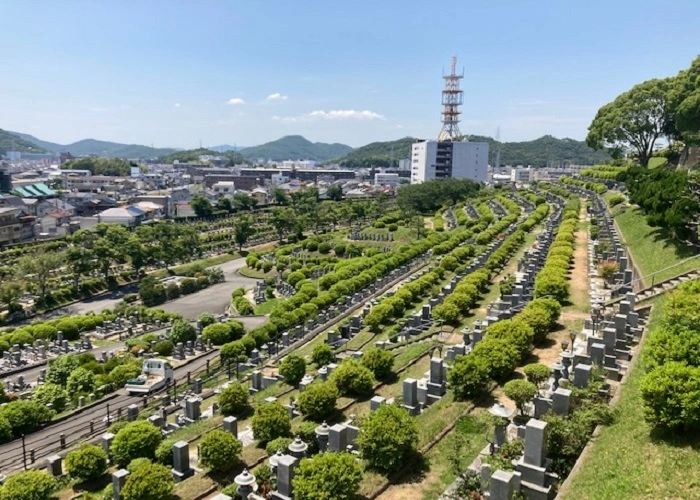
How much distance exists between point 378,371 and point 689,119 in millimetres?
34664

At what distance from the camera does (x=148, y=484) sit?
460 inches

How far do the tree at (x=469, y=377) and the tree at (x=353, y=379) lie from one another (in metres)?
3.04

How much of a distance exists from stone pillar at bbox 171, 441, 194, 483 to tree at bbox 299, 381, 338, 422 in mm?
3440

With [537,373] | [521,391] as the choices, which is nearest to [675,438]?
[521,391]

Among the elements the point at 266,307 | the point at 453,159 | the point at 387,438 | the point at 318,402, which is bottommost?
the point at 266,307

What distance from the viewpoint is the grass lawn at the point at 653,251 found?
22.9m

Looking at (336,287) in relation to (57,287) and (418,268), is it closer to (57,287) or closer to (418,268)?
(418,268)

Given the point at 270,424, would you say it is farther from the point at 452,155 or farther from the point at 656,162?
the point at 452,155

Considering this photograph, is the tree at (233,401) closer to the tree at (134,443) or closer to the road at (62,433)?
the tree at (134,443)

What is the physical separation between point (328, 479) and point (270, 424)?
437 cm

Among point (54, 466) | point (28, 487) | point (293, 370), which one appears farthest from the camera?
point (293, 370)

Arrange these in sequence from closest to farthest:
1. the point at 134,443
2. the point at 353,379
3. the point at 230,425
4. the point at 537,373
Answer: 1. the point at 537,373
2. the point at 134,443
3. the point at 230,425
4. the point at 353,379

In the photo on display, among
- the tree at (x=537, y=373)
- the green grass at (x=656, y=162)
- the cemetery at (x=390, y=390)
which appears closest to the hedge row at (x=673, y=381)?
the cemetery at (x=390, y=390)

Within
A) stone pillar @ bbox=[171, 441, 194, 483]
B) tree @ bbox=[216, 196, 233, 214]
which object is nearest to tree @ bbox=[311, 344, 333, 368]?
stone pillar @ bbox=[171, 441, 194, 483]
